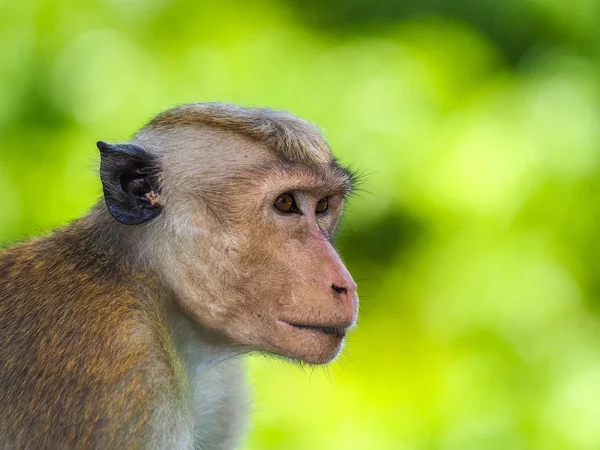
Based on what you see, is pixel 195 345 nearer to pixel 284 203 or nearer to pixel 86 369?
pixel 86 369

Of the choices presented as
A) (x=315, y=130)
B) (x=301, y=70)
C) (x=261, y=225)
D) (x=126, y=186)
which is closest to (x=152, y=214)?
(x=126, y=186)

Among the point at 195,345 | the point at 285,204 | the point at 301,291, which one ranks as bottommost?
the point at 195,345

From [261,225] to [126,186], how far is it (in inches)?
16.5

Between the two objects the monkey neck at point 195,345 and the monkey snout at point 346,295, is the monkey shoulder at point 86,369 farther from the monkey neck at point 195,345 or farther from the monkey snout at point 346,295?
the monkey snout at point 346,295

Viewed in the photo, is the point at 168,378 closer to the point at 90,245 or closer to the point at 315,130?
the point at 90,245

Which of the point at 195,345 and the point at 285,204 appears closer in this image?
the point at 285,204

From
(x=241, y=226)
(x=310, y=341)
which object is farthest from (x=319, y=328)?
(x=241, y=226)

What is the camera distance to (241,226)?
288 cm

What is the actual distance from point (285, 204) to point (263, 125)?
0.84 ft

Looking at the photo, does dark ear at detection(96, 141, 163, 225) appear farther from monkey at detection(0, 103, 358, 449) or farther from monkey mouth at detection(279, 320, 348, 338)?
monkey mouth at detection(279, 320, 348, 338)

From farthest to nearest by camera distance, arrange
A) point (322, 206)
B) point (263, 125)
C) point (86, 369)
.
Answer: point (322, 206) < point (263, 125) < point (86, 369)

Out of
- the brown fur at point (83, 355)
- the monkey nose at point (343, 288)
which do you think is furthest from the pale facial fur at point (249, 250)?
the brown fur at point (83, 355)

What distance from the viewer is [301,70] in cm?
→ 586

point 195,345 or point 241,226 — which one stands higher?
point 241,226
